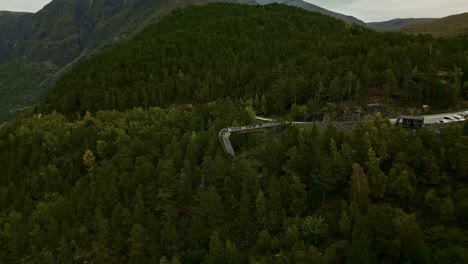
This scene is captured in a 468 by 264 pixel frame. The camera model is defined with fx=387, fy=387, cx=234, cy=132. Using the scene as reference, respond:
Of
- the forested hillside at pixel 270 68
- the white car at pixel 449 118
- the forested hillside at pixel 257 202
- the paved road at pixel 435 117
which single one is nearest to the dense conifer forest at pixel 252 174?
the forested hillside at pixel 257 202

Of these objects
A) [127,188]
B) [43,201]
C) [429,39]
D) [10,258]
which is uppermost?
[429,39]

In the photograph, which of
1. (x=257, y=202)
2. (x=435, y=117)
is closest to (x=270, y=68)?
(x=435, y=117)

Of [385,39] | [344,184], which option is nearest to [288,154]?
[344,184]

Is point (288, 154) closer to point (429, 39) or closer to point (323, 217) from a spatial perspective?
point (323, 217)

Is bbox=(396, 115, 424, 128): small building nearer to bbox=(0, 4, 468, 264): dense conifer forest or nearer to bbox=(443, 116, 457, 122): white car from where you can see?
bbox=(0, 4, 468, 264): dense conifer forest

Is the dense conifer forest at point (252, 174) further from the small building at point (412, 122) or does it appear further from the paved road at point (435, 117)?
the small building at point (412, 122)
